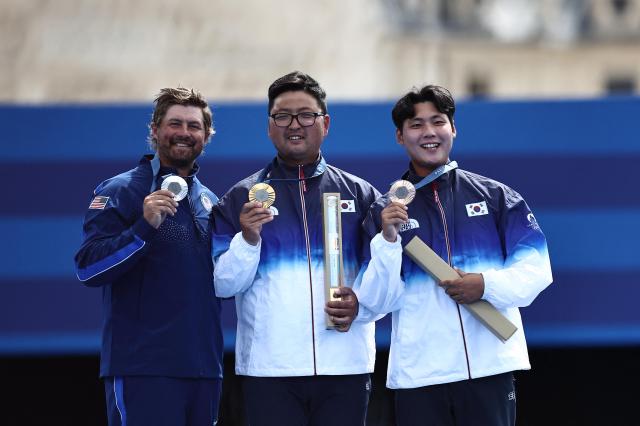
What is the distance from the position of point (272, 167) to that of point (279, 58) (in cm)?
3053

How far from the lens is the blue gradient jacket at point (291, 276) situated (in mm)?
4133

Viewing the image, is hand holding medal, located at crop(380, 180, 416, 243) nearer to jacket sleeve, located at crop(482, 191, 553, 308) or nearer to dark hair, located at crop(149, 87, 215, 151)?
jacket sleeve, located at crop(482, 191, 553, 308)

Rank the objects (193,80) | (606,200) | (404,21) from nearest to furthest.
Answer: (606,200) → (193,80) → (404,21)

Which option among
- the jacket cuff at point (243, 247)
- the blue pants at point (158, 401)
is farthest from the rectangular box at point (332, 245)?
the blue pants at point (158, 401)

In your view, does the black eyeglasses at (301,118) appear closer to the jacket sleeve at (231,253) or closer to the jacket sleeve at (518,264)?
the jacket sleeve at (231,253)

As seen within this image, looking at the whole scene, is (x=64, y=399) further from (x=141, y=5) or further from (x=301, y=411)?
(x=141, y=5)

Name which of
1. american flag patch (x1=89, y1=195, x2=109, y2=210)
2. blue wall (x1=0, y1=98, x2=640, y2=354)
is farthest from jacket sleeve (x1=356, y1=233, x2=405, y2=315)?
blue wall (x1=0, y1=98, x2=640, y2=354)

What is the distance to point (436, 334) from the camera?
4191 millimetres

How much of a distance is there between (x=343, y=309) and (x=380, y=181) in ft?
4.94

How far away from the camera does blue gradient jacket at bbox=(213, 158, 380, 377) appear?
4.13m

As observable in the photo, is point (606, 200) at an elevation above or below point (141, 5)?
below

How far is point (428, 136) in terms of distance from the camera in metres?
4.36

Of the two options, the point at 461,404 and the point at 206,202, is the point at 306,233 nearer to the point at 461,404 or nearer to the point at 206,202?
the point at 206,202

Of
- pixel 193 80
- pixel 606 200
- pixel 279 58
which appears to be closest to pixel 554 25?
pixel 279 58
